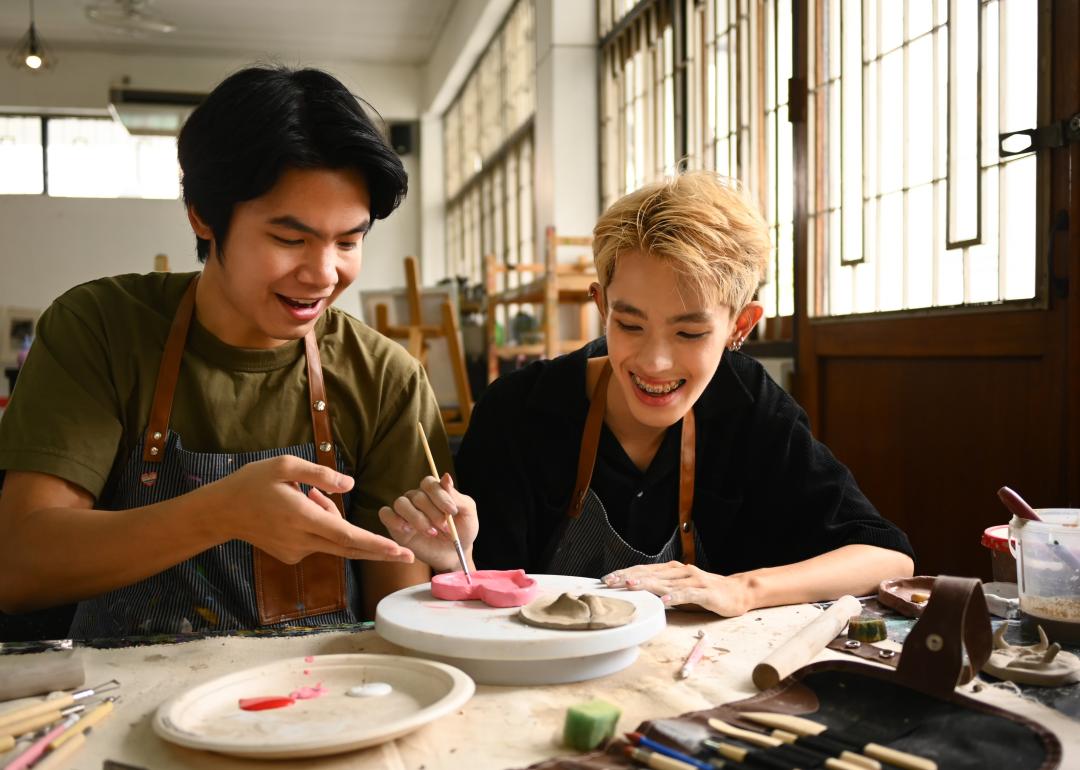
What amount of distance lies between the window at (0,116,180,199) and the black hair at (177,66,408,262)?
10.9 m

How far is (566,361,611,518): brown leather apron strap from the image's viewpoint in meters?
1.85

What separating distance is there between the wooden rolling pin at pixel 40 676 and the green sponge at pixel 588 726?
564mm

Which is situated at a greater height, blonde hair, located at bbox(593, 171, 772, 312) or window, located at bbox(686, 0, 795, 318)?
window, located at bbox(686, 0, 795, 318)

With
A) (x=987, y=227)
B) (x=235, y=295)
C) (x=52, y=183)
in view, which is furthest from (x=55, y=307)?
→ (x=52, y=183)

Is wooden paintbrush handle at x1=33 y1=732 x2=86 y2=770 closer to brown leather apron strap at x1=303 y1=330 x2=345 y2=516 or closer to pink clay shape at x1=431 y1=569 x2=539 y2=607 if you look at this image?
pink clay shape at x1=431 y1=569 x2=539 y2=607

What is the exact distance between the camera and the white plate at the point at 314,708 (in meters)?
0.89

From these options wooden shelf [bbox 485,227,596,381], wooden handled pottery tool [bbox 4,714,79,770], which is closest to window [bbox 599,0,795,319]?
wooden shelf [bbox 485,227,596,381]

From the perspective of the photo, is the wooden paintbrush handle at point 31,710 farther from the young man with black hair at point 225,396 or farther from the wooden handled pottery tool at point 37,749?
the young man with black hair at point 225,396

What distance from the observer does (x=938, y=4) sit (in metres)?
3.21

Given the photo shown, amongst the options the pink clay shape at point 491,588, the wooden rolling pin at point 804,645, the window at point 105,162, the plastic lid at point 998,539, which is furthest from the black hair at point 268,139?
the window at point 105,162

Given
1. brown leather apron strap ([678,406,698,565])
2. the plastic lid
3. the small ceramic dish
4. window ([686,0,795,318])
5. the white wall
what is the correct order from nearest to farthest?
the small ceramic dish
the plastic lid
brown leather apron strap ([678,406,698,565])
window ([686,0,795,318])
the white wall

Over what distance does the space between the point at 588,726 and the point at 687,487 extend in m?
0.94

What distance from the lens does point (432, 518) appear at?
1456 mm

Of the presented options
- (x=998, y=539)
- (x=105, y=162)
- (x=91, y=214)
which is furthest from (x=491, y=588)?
(x=105, y=162)
